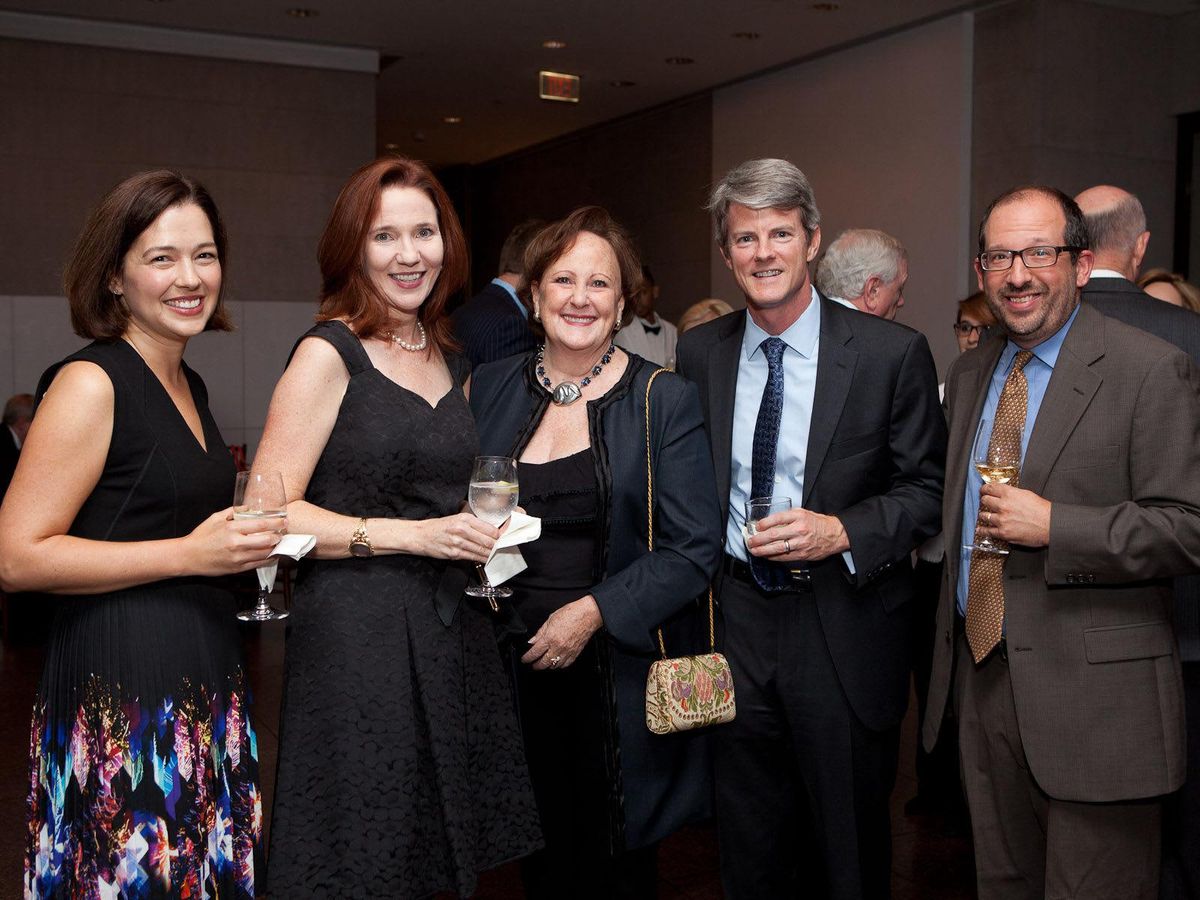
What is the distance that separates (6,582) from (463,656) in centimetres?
87

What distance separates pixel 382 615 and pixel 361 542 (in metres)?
0.16

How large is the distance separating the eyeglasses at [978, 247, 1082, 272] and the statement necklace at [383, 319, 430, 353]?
49.3 inches

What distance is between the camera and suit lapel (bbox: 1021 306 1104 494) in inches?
89.7

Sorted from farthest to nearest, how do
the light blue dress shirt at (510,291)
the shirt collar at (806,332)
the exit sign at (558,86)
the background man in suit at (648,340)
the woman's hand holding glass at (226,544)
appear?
the exit sign at (558,86) → the background man in suit at (648,340) → the light blue dress shirt at (510,291) → the shirt collar at (806,332) → the woman's hand holding glass at (226,544)

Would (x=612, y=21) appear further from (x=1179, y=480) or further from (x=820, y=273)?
(x=1179, y=480)

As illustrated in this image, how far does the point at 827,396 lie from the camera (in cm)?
255

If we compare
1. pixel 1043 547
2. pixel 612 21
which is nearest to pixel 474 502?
pixel 1043 547

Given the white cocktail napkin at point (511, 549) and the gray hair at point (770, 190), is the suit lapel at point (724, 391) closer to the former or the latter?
the gray hair at point (770, 190)

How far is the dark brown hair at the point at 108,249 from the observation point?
2.07 m

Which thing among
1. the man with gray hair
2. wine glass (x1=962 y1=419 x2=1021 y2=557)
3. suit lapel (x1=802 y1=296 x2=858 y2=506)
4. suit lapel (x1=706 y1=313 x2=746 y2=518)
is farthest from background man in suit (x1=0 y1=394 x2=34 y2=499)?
wine glass (x1=962 y1=419 x2=1021 y2=557)

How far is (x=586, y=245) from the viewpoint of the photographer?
100 inches

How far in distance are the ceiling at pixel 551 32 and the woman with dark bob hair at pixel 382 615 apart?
5.99 metres

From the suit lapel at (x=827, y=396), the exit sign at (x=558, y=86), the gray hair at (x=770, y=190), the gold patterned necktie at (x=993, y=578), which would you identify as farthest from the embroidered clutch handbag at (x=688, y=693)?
the exit sign at (x=558, y=86)

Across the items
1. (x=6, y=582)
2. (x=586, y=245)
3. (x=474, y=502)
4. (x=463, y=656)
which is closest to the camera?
(x=6, y=582)
